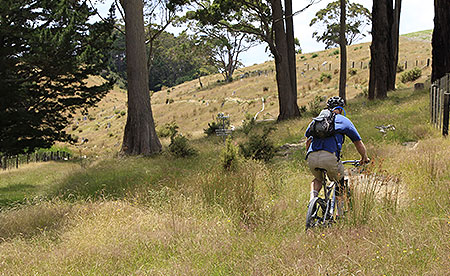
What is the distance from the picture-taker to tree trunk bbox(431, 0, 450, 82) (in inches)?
599

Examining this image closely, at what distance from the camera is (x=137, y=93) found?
47.2 feet

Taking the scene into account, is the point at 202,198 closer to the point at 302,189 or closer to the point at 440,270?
the point at 302,189

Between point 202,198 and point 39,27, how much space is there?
44.5ft

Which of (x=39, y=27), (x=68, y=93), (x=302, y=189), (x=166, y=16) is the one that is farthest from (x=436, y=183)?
(x=166, y=16)

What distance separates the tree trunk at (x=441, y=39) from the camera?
15203 millimetres

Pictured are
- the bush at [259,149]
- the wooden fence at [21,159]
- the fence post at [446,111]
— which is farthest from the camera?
the wooden fence at [21,159]

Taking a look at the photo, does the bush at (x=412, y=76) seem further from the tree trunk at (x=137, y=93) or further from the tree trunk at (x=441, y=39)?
the tree trunk at (x=137, y=93)

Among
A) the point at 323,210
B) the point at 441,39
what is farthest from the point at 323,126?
the point at 441,39

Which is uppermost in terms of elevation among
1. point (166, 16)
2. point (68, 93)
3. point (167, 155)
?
point (166, 16)

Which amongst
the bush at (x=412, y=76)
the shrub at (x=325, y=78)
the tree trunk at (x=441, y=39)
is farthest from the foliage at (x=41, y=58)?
the shrub at (x=325, y=78)

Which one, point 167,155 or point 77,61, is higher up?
point 77,61

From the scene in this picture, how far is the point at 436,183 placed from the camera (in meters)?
5.66

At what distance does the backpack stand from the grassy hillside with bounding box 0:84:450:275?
0.81 metres

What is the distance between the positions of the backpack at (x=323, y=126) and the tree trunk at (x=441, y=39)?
12.8m
